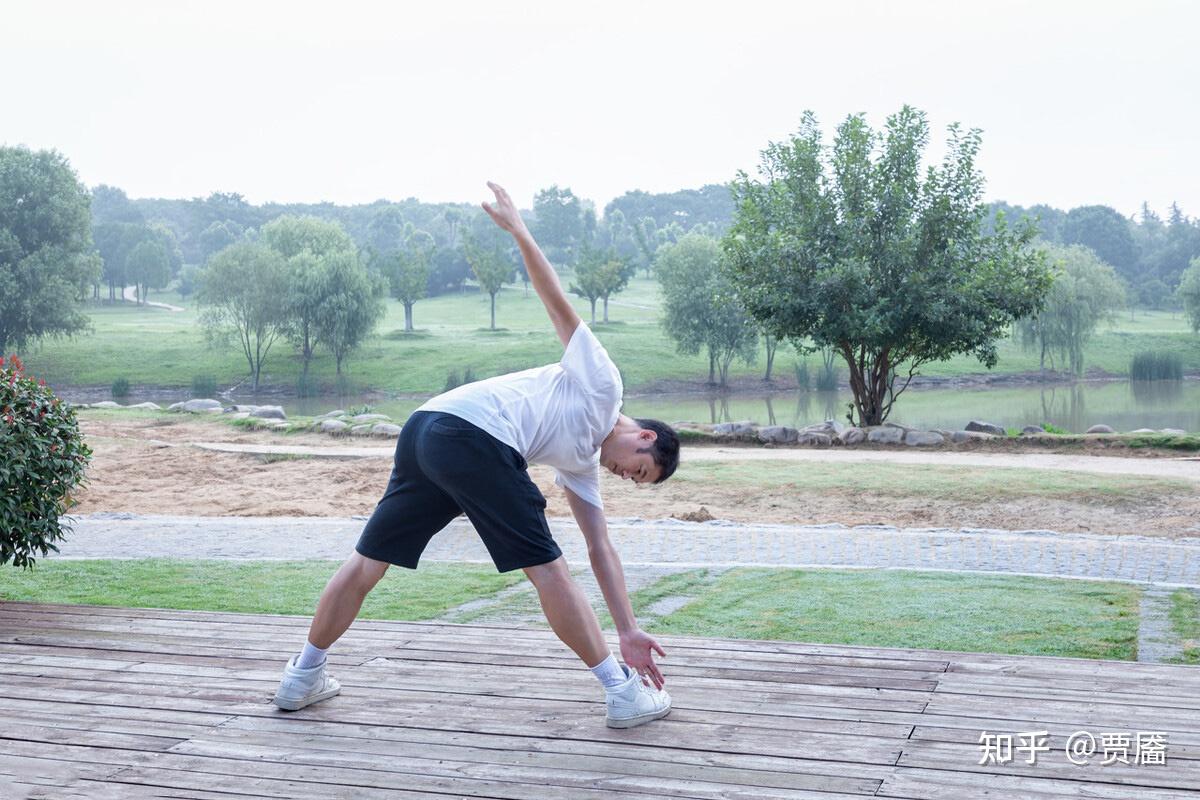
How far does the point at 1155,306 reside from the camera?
87.8 m

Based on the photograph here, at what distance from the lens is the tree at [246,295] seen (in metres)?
52.0

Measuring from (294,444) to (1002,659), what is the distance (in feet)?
55.4

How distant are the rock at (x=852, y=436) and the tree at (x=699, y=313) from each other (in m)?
25.7

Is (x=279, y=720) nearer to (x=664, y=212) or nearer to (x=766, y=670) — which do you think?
(x=766, y=670)

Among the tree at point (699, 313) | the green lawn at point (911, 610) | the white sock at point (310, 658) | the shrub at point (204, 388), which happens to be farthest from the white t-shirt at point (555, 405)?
the shrub at point (204, 388)

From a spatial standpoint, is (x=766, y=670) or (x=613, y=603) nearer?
(x=613, y=603)

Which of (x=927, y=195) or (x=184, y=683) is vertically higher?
(x=927, y=195)

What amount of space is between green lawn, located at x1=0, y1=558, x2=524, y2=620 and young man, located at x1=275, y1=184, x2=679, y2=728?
2800 millimetres

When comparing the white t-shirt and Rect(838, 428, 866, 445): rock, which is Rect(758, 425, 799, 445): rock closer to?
Rect(838, 428, 866, 445): rock

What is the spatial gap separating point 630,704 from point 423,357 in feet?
169

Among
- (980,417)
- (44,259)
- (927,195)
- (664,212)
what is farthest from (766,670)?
(664,212)

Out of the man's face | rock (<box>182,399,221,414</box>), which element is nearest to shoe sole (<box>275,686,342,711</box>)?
the man's face

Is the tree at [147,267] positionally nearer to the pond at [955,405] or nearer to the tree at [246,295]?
the tree at [246,295]

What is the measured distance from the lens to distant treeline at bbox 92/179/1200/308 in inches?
3607
